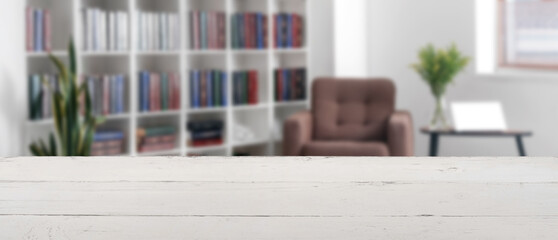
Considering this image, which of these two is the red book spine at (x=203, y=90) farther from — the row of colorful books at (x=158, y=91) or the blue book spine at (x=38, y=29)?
the blue book spine at (x=38, y=29)

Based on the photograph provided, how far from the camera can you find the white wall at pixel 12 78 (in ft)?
14.6

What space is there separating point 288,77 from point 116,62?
1403 millimetres

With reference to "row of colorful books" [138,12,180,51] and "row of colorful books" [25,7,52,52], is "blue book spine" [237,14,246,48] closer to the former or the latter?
"row of colorful books" [138,12,180,51]

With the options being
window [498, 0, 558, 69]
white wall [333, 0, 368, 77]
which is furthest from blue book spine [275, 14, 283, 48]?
window [498, 0, 558, 69]

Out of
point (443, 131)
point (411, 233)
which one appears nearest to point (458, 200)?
point (411, 233)

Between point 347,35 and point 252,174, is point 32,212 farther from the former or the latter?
point 347,35

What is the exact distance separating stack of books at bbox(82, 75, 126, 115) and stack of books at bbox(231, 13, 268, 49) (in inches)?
38.8

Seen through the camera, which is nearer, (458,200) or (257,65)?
(458,200)

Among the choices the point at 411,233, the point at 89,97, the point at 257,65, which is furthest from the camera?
the point at 257,65

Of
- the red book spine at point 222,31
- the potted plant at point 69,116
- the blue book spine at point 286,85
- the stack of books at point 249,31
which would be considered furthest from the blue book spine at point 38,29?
the blue book spine at point 286,85

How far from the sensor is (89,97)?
4.62m

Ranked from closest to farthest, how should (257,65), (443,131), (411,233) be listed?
(411,233), (443,131), (257,65)

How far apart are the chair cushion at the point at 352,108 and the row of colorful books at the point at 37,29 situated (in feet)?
6.03

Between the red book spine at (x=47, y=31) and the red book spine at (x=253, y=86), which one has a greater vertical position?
the red book spine at (x=47, y=31)
